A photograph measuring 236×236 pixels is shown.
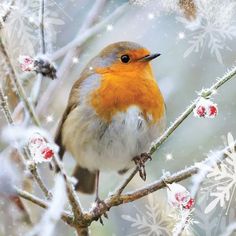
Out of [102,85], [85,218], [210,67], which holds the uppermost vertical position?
[210,67]

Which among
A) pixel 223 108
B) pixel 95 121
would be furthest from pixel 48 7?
pixel 223 108

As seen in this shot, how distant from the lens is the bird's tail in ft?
3.09

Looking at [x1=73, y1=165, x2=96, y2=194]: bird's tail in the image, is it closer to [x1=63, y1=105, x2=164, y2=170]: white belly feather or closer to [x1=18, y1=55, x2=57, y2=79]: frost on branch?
[x1=63, y1=105, x2=164, y2=170]: white belly feather

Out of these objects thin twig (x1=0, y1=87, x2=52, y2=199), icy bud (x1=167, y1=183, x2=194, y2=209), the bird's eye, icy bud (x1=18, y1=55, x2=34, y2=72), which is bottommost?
thin twig (x1=0, y1=87, x2=52, y2=199)

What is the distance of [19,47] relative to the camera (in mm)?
811

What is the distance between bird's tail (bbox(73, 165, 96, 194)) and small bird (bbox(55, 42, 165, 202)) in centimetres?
6

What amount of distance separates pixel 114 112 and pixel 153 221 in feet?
0.59

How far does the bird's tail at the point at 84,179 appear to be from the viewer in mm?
941

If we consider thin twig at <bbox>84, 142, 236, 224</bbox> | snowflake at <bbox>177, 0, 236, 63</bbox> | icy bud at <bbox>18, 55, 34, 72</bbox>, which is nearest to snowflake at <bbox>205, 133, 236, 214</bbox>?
thin twig at <bbox>84, 142, 236, 224</bbox>

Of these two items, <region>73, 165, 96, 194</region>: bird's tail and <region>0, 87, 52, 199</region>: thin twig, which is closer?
<region>0, 87, 52, 199</region>: thin twig

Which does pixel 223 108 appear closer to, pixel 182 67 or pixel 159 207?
pixel 182 67

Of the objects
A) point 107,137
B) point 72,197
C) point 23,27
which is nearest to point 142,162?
point 107,137

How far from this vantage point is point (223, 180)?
29.5 inches

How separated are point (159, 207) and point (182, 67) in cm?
25
